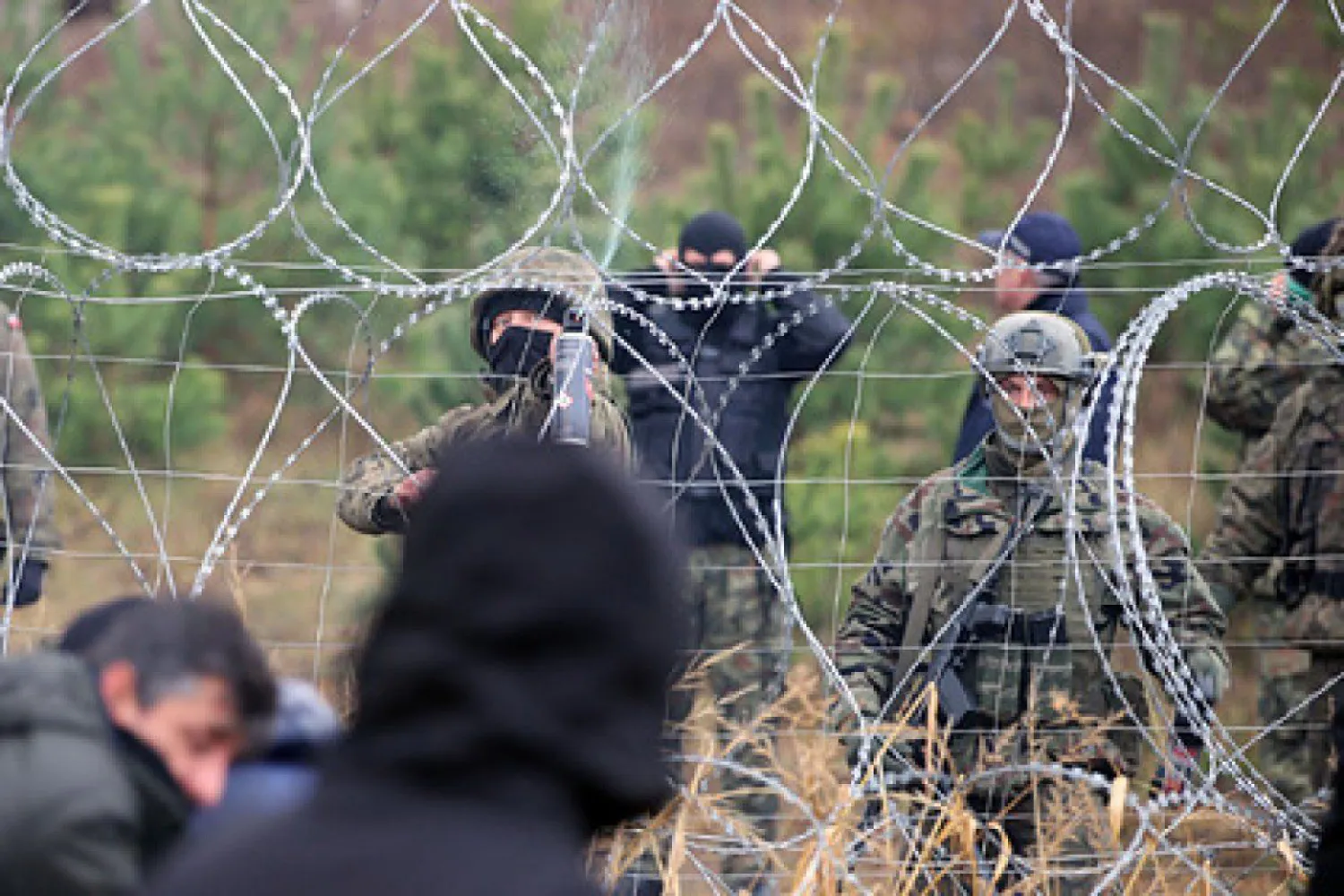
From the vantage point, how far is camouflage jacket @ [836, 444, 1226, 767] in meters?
4.69

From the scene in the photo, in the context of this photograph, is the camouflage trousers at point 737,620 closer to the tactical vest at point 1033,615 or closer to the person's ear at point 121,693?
the tactical vest at point 1033,615

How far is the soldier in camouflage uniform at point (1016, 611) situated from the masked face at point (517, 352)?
32.5 inches

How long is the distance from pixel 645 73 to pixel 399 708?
4.47 metres

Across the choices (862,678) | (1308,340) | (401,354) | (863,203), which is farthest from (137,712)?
(401,354)

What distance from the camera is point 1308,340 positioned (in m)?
6.01

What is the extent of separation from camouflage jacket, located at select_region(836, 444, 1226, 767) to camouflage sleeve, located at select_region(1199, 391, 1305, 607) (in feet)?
2.66

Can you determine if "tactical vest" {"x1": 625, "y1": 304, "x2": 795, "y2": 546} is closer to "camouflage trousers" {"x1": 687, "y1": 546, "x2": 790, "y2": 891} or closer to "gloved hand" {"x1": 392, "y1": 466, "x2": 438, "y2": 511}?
"camouflage trousers" {"x1": 687, "y1": 546, "x2": 790, "y2": 891}

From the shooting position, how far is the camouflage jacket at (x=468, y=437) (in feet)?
15.9

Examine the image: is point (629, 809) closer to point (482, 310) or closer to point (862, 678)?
point (862, 678)

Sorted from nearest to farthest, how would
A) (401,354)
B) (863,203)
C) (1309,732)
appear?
(1309,732), (863,203), (401,354)

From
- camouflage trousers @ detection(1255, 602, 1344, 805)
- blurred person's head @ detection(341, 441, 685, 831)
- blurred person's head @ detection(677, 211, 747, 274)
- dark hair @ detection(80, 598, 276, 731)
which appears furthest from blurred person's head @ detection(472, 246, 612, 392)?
blurred person's head @ detection(341, 441, 685, 831)

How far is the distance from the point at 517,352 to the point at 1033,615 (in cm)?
122

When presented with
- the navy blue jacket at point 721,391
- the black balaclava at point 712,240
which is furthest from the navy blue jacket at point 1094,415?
the black balaclava at point 712,240

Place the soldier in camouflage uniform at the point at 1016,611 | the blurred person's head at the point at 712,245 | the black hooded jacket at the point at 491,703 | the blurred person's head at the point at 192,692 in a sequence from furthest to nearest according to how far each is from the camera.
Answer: the blurred person's head at the point at 712,245 < the soldier in camouflage uniform at the point at 1016,611 < the blurred person's head at the point at 192,692 < the black hooded jacket at the point at 491,703
